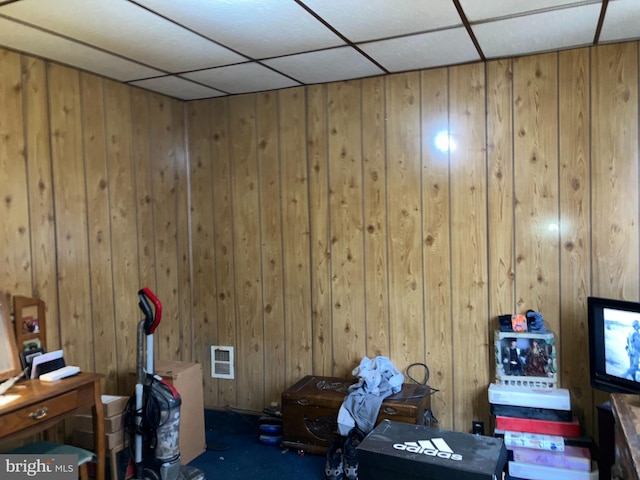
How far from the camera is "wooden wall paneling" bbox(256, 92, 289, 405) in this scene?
153 inches

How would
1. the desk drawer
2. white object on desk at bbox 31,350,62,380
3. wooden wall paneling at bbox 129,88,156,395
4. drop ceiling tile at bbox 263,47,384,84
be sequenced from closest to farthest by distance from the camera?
the desk drawer → white object on desk at bbox 31,350,62,380 → drop ceiling tile at bbox 263,47,384,84 → wooden wall paneling at bbox 129,88,156,395

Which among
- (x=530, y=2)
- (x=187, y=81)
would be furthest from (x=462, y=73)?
(x=187, y=81)

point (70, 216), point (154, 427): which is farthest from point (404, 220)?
point (70, 216)

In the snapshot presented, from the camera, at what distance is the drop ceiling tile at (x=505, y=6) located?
2328 mm

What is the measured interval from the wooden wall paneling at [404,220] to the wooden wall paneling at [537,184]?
630 millimetres

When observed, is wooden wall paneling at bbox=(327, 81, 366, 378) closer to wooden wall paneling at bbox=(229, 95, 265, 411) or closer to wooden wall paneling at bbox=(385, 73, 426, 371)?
wooden wall paneling at bbox=(385, 73, 426, 371)

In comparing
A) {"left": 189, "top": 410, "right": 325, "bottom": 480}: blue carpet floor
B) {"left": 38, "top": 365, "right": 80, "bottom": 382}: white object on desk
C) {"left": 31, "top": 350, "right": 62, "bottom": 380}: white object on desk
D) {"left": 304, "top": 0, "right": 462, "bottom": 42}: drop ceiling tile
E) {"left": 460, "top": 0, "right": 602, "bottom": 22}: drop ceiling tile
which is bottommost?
{"left": 189, "top": 410, "right": 325, "bottom": 480}: blue carpet floor

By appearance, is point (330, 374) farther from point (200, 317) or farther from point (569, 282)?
point (569, 282)

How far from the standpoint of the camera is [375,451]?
2031 millimetres

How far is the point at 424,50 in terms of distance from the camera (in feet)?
9.81

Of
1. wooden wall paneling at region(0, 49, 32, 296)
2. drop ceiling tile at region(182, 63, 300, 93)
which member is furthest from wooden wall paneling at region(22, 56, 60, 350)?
drop ceiling tile at region(182, 63, 300, 93)

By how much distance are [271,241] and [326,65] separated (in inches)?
A: 53.8

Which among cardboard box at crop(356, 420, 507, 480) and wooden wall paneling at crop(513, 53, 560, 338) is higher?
wooden wall paneling at crop(513, 53, 560, 338)

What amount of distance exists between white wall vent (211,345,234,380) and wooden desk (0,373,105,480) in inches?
57.9
